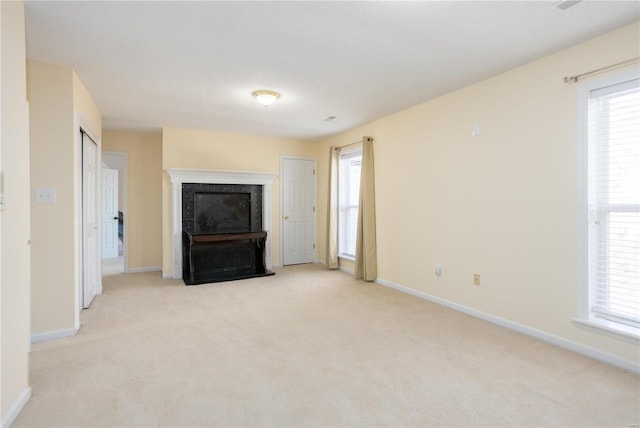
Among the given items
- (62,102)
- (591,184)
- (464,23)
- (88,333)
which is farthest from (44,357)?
(591,184)

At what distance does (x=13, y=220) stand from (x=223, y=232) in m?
3.37

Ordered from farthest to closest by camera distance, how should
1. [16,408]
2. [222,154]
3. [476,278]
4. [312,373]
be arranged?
1. [222,154]
2. [476,278]
3. [312,373]
4. [16,408]

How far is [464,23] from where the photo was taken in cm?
225

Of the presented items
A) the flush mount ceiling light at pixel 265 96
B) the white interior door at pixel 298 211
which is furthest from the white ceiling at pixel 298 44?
the white interior door at pixel 298 211

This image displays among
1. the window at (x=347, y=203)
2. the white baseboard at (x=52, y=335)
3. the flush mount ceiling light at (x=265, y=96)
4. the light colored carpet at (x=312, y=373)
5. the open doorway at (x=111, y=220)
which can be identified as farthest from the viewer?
the open doorway at (x=111, y=220)

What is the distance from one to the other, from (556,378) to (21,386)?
3.21 meters

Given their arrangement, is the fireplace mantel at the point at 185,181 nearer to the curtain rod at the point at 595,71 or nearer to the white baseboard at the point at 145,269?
the white baseboard at the point at 145,269

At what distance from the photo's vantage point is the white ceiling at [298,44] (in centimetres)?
210

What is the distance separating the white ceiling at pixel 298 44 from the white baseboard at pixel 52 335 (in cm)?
228

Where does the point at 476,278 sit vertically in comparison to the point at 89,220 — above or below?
below

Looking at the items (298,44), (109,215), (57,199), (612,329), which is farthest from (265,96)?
(109,215)

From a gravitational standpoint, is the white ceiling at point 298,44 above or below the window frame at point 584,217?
above

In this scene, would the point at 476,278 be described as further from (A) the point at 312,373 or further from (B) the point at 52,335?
(B) the point at 52,335

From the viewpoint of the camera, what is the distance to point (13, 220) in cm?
182
